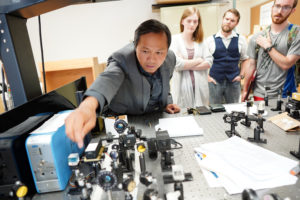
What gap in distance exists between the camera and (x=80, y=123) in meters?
0.73

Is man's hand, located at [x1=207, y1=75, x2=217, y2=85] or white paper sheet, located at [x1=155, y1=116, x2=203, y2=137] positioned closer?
white paper sheet, located at [x1=155, y1=116, x2=203, y2=137]

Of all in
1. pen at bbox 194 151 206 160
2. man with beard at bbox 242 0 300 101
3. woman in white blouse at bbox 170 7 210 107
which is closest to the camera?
pen at bbox 194 151 206 160

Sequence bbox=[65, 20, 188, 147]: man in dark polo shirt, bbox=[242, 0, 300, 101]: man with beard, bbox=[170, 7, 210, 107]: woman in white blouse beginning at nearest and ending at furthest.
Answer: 1. bbox=[65, 20, 188, 147]: man in dark polo shirt
2. bbox=[242, 0, 300, 101]: man with beard
3. bbox=[170, 7, 210, 107]: woman in white blouse

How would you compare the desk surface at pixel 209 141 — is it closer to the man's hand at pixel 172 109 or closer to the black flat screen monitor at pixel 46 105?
the man's hand at pixel 172 109

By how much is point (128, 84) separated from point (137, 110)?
0.22 metres

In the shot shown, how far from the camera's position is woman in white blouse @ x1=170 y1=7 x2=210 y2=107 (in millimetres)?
2209

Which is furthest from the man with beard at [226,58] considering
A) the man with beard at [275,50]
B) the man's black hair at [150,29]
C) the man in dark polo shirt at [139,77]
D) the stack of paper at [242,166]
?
the stack of paper at [242,166]

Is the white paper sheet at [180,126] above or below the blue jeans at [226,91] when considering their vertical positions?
above

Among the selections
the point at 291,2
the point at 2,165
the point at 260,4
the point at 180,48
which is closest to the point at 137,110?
the point at 2,165

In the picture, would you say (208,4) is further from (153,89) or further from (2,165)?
(2,165)

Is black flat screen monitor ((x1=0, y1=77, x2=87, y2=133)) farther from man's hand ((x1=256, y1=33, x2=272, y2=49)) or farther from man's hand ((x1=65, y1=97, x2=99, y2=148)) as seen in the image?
man's hand ((x1=256, y1=33, x2=272, y2=49))

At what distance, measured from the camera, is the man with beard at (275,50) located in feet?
5.81

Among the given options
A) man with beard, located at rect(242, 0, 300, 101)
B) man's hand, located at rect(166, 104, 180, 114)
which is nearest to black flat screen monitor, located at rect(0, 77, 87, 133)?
man's hand, located at rect(166, 104, 180, 114)

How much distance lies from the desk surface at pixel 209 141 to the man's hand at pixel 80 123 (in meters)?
0.31
